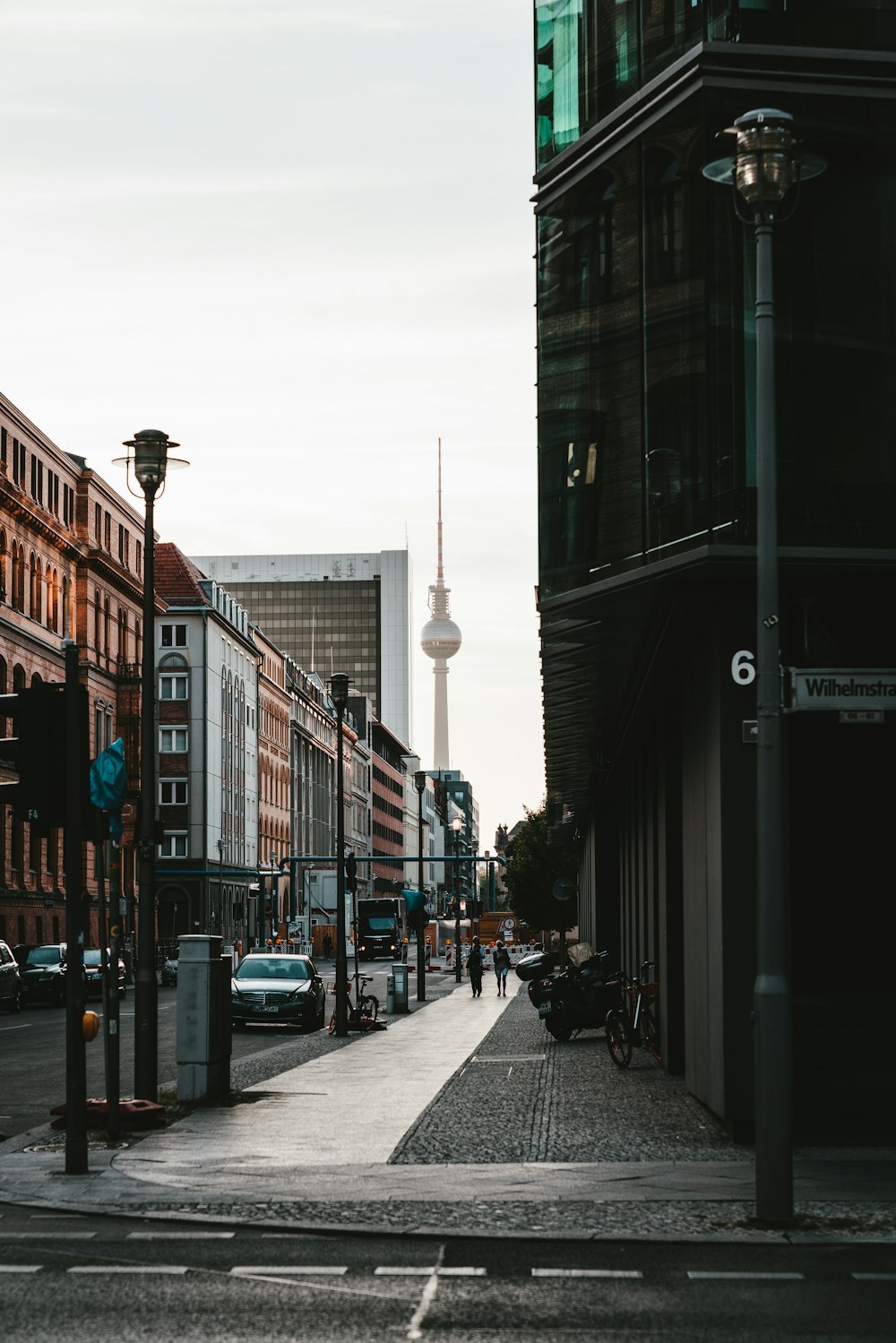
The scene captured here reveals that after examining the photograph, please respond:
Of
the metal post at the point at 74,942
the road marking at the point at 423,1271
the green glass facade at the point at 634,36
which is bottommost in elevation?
the road marking at the point at 423,1271

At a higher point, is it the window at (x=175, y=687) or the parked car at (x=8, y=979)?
the window at (x=175, y=687)

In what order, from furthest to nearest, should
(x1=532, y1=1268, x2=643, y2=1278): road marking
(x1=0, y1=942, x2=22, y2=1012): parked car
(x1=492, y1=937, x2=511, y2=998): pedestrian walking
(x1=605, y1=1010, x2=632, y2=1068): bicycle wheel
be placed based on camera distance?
(x1=492, y1=937, x2=511, y2=998): pedestrian walking < (x1=0, y1=942, x2=22, y2=1012): parked car < (x1=605, y1=1010, x2=632, y2=1068): bicycle wheel < (x1=532, y1=1268, x2=643, y2=1278): road marking

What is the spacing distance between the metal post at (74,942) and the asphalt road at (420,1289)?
77.7 inches

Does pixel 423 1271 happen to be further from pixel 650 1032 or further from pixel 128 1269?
pixel 650 1032

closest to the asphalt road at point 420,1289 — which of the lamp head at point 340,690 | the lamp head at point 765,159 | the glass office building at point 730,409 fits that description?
the glass office building at point 730,409

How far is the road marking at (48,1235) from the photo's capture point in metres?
10.7

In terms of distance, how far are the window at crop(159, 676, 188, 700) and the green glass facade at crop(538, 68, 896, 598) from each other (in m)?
86.1

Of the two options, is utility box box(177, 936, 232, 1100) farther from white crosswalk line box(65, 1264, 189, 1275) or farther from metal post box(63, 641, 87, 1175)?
white crosswalk line box(65, 1264, 189, 1275)

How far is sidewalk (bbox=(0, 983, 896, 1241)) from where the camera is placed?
11328 millimetres

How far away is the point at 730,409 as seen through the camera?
15805mm

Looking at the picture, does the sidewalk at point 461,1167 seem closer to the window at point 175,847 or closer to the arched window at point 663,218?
the arched window at point 663,218

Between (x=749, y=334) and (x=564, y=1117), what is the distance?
7.57 meters

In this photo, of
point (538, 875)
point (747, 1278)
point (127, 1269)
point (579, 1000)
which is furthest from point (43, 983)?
point (538, 875)

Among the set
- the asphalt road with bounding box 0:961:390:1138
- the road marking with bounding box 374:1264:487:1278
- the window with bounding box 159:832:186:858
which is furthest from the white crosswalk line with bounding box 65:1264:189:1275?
the window with bounding box 159:832:186:858
